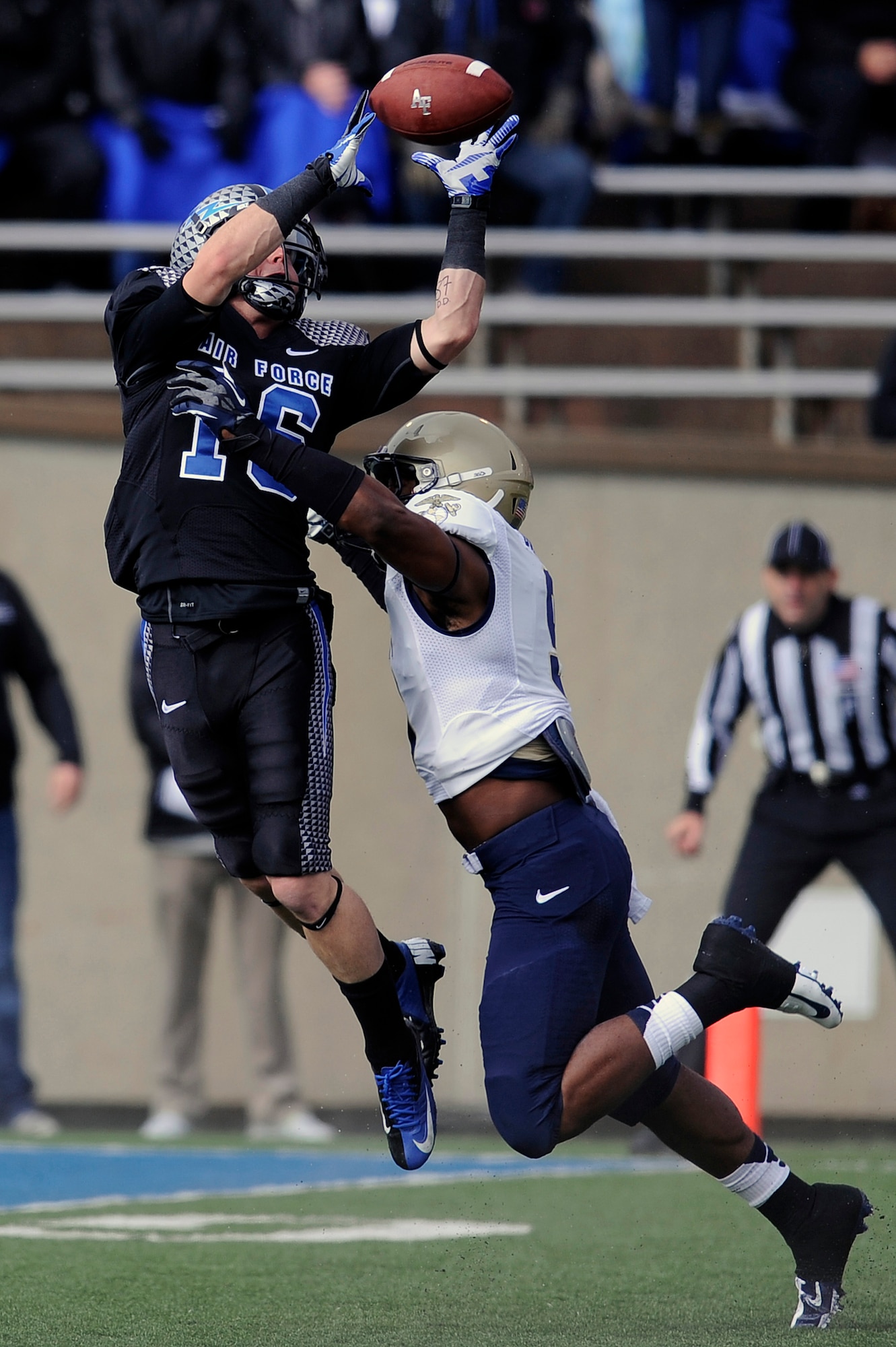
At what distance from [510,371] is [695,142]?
1560 mm

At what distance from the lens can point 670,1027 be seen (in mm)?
3998

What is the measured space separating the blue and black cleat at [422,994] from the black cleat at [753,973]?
24.0 inches

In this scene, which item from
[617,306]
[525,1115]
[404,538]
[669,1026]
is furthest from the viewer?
[617,306]

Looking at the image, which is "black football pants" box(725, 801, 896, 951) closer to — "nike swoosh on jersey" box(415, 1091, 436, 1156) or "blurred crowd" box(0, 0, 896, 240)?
"nike swoosh on jersey" box(415, 1091, 436, 1156)

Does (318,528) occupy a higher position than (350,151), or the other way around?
(350,151)

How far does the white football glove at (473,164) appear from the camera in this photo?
4137mm

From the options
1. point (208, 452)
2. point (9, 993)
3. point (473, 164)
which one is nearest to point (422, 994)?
point (208, 452)

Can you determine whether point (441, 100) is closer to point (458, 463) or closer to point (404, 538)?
point (458, 463)

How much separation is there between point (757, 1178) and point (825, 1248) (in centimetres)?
19

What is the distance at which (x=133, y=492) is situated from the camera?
410 centimetres

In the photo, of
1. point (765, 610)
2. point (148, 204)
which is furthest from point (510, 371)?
point (765, 610)

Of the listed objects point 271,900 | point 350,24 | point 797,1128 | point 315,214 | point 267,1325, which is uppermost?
point 350,24

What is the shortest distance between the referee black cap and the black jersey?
2.78m

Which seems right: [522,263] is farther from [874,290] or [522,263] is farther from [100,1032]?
[100,1032]
